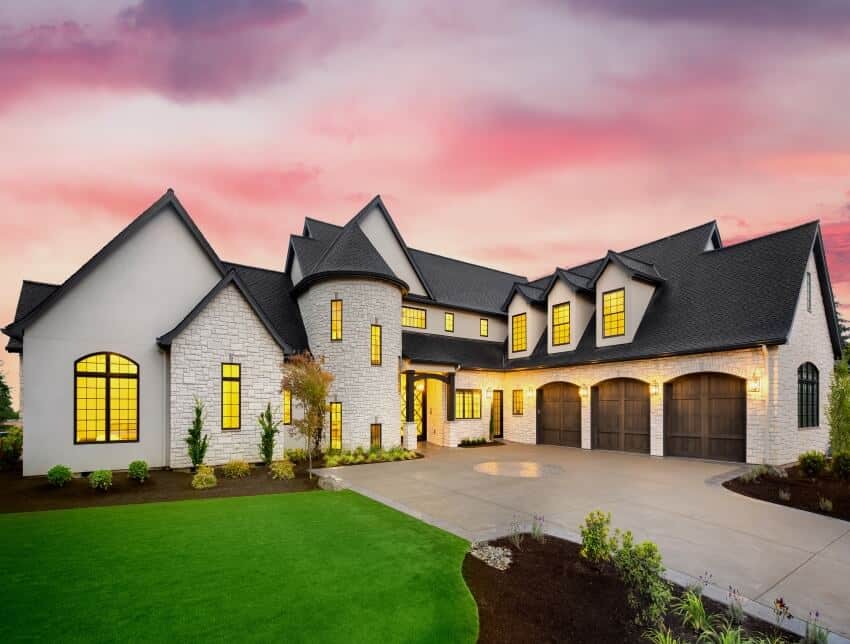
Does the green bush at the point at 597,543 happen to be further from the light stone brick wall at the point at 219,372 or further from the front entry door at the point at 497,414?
the front entry door at the point at 497,414

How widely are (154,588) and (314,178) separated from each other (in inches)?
638

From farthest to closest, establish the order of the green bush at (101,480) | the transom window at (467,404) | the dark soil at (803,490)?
1. the transom window at (467,404)
2. the green bush at (101,480)
3. the dark soil at (803,490)

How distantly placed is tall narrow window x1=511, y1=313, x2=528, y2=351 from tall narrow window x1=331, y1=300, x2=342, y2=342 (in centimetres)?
1017

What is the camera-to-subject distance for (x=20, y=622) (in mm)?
4117

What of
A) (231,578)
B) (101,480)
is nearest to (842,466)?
(231,578)

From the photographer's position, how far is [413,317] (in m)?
20.9

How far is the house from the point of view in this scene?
1234 centimetres

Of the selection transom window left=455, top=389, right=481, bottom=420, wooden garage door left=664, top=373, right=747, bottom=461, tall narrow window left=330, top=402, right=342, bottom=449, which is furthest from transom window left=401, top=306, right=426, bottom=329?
wooden garage door left=664, top=373, right=747, bottom=461

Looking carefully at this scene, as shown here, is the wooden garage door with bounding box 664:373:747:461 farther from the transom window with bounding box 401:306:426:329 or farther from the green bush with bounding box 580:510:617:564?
the green bush with bounding box 580:510:617:564

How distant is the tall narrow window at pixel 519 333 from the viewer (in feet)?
72.2

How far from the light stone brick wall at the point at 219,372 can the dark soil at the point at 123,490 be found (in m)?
1.41

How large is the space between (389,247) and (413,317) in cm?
368

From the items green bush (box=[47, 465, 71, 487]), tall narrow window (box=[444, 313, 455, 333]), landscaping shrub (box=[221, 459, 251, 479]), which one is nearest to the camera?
green bush (box=[47, 465, 71, 487])

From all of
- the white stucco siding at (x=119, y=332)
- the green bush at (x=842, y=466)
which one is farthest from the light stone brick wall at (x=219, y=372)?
the green bush at (x=842, y=466)
